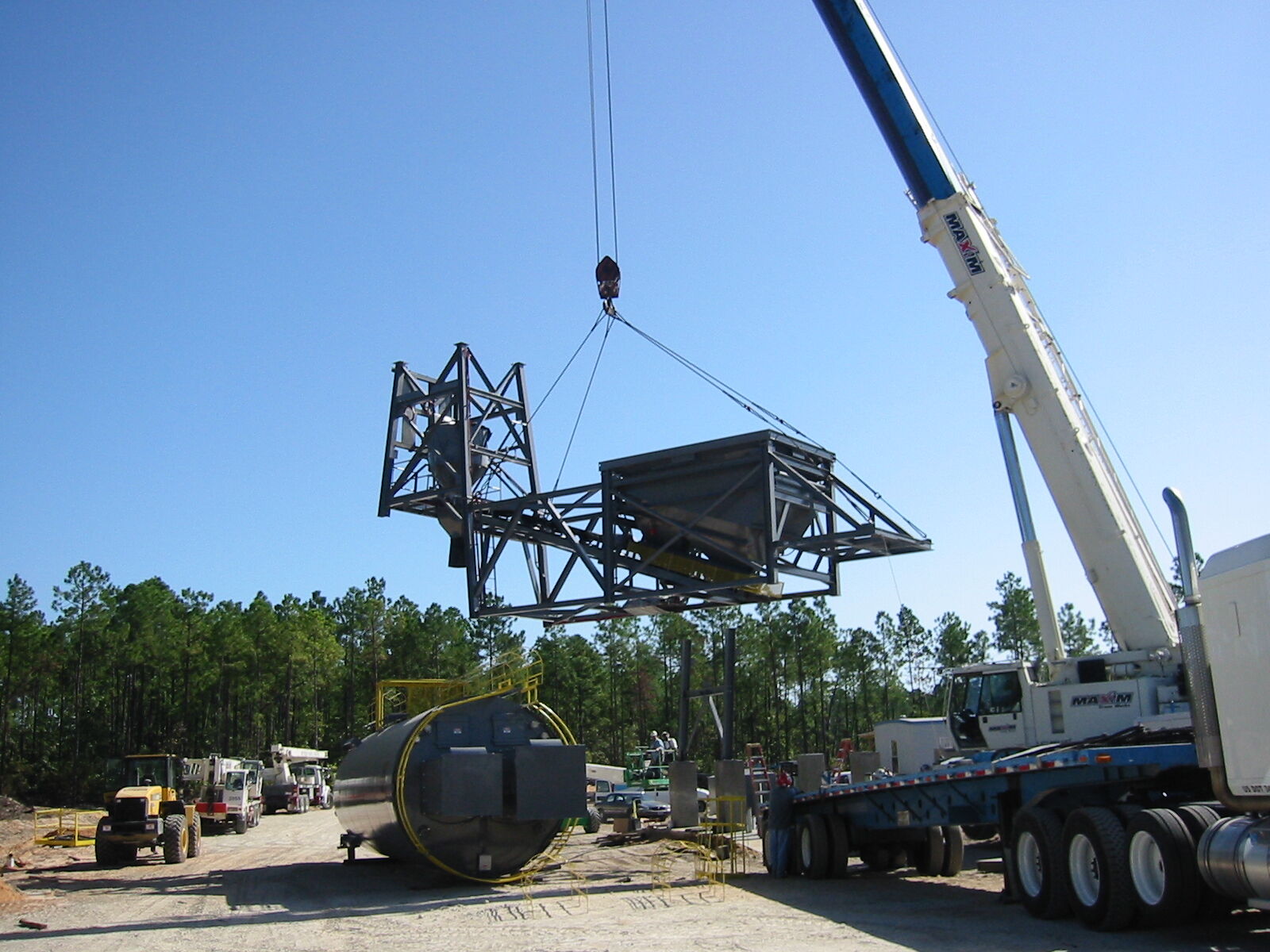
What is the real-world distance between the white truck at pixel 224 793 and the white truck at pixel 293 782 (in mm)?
11465

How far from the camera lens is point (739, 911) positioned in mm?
14867

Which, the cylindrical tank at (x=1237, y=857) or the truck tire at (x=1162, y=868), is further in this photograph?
the truck tire at (x=1162, y=868)

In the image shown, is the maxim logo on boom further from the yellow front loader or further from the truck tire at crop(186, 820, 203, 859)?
the truck tire at crop(186, 820, 203, 859)

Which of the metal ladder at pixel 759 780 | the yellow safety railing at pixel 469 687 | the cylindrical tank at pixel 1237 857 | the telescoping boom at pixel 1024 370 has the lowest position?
the metal ladder at pixel 759 780

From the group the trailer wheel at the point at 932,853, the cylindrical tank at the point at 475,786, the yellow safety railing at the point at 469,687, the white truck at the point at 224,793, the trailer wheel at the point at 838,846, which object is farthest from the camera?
the white truck at the point at 224,793

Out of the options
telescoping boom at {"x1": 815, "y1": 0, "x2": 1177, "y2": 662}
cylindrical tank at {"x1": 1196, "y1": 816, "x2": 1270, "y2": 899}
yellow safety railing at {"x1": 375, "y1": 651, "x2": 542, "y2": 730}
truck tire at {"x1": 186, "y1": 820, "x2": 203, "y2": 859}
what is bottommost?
truck tire at {"x1": 186, "y1": 820, "x2": 203, "y2": 859}

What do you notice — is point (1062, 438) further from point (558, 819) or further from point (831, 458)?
point (558, 819)

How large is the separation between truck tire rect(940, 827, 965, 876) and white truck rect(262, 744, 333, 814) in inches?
1802

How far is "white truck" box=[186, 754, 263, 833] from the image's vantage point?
3991cm

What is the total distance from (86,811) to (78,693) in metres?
36.8

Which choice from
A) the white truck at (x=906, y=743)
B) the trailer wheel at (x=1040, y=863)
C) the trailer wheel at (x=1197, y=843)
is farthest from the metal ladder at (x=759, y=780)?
the trailer wheel at (x=1197, y=843)

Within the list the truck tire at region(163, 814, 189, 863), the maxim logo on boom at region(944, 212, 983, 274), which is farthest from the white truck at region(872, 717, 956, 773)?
the truck tire at region(163, 814, 189, 863)

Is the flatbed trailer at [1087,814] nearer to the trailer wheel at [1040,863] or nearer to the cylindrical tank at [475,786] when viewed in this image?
the trailer wheel at [1040,863]

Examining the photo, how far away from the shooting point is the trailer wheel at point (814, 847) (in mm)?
19047
